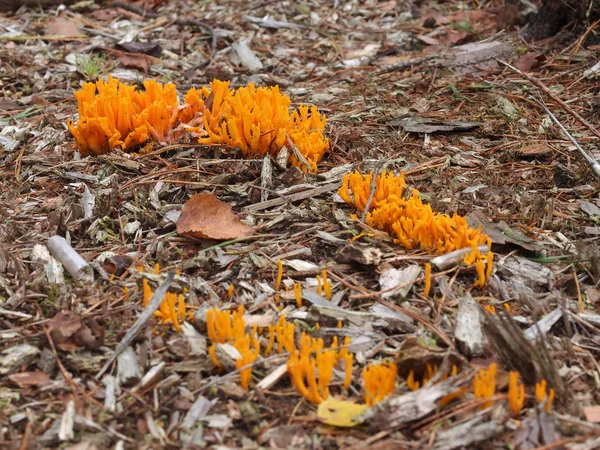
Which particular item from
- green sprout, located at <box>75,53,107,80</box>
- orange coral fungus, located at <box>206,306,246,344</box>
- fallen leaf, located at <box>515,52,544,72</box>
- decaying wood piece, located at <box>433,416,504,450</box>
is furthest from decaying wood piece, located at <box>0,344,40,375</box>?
fallen leaf, located at <box>515,52,544,72</box>

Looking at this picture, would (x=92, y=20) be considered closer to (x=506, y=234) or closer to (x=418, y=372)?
Result: (x=506, y=234)

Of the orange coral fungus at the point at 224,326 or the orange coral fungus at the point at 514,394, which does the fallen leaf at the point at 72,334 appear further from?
the orange coral fungus at the point at 514,394

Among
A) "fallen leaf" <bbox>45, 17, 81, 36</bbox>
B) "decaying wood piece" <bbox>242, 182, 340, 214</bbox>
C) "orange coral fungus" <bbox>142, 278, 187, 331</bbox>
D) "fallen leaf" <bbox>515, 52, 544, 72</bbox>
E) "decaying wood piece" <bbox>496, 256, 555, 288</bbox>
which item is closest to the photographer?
"orange coral fungus" <bbox>142, 278, 187, 331</bbox>

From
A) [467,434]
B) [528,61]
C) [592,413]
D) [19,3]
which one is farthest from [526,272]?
[19,3]

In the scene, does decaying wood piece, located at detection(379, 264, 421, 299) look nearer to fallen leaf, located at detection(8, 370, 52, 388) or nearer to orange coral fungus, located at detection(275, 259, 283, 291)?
orange coral fungus, located at detection(275, 259, 283, 291)

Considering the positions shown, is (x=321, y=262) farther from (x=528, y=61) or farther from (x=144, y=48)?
(x=144, y=48)

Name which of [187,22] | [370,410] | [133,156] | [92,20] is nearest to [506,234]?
[370,410]

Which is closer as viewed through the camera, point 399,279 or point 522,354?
point 522,354
